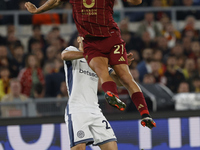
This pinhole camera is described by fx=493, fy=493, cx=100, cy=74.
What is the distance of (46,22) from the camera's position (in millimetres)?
11008

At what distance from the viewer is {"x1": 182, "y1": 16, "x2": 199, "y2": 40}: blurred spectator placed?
37.1ft

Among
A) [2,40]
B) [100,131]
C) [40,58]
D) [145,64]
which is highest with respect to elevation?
[2,40]

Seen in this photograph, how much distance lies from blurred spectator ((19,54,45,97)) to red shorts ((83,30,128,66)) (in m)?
3.37

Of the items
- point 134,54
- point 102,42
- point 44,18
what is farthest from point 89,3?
point 44,18

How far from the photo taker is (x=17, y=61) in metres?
9.55

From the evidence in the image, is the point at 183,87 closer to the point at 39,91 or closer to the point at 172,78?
the point at 172,78

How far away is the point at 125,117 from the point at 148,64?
2974mm

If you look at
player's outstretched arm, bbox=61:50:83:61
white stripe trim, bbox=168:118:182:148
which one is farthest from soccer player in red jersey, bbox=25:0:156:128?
white stripe trim, bbox=168:118:182:148

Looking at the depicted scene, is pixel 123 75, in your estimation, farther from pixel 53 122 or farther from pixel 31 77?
pixel 31 77

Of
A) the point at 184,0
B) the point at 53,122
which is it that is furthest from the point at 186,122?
the point at 184,0

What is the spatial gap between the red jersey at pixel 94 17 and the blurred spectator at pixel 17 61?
14.1ft

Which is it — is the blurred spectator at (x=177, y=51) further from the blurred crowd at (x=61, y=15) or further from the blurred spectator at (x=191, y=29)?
the blurred crowd at (x=61, y=15)

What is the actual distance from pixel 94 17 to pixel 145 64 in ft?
15.2

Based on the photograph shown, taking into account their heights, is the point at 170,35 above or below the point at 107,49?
below
